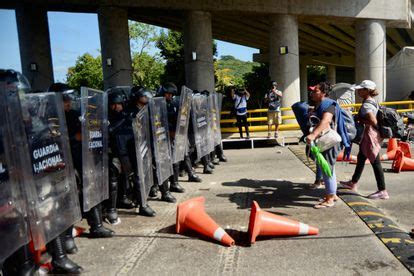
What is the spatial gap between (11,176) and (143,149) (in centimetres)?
218

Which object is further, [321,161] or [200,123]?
[200,123]

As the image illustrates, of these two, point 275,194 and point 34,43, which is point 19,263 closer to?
point 275,194

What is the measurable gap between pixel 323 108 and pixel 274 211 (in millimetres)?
1470

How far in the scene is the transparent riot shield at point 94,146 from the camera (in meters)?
3.64

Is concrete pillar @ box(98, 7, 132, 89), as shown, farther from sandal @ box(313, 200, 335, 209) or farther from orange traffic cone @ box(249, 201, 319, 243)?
orange traffic cone @ box(249, 201, 319, 243)

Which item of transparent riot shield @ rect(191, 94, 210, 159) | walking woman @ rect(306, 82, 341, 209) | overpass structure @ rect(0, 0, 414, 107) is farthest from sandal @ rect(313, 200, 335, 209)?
overpass structure @ rect(0, 0, 414, 107)

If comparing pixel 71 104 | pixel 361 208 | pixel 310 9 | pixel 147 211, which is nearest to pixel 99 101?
pixel 71 104

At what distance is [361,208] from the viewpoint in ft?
15.8

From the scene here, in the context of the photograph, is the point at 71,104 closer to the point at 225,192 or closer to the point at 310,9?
the point at 225,192

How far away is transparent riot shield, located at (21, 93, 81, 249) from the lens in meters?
2.79

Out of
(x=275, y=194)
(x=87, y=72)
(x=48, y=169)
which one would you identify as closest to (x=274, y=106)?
(x=275, y=194)

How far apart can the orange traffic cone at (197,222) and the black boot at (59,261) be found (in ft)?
4.04

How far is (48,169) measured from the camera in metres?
2.97

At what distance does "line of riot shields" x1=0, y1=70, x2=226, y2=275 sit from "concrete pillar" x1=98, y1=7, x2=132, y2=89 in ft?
27.6
